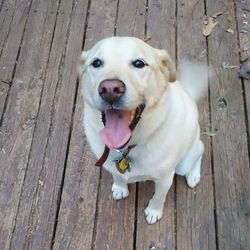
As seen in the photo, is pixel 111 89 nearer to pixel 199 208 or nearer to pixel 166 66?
pixel 166 66

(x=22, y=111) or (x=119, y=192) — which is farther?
(x=22, y=111)

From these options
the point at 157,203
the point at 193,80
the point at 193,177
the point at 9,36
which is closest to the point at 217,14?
the point at 193,80

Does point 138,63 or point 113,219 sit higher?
point 138,63

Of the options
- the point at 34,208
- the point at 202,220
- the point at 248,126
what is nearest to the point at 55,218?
the point at 34,208

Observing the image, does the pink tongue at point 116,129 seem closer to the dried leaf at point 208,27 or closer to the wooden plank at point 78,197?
the wooden plank at point 78,197

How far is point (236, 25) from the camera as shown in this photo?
3.07 metres

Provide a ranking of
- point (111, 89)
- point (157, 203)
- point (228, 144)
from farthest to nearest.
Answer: point (228, 144)
point (157, 203)
point (111, 89)

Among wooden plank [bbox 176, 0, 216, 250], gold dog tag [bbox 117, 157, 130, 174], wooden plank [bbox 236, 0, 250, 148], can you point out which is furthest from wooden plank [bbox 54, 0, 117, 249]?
wooden plank [bbox 236, 0, 250, 148]

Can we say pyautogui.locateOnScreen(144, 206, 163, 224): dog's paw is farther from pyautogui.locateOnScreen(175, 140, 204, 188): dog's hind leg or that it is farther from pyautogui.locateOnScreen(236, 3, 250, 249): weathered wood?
pyautogui.locateOnScreen(236, 3, 250, 249): weathered wood

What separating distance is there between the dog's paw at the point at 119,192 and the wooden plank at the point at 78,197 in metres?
0.06

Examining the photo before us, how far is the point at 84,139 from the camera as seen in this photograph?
103 inches

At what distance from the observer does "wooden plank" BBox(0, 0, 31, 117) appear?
289cm

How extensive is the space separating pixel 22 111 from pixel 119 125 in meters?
1.15

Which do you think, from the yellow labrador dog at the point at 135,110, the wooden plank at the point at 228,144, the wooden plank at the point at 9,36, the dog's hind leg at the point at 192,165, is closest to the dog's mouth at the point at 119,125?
the yellow labrador dog at the point at 135,110
